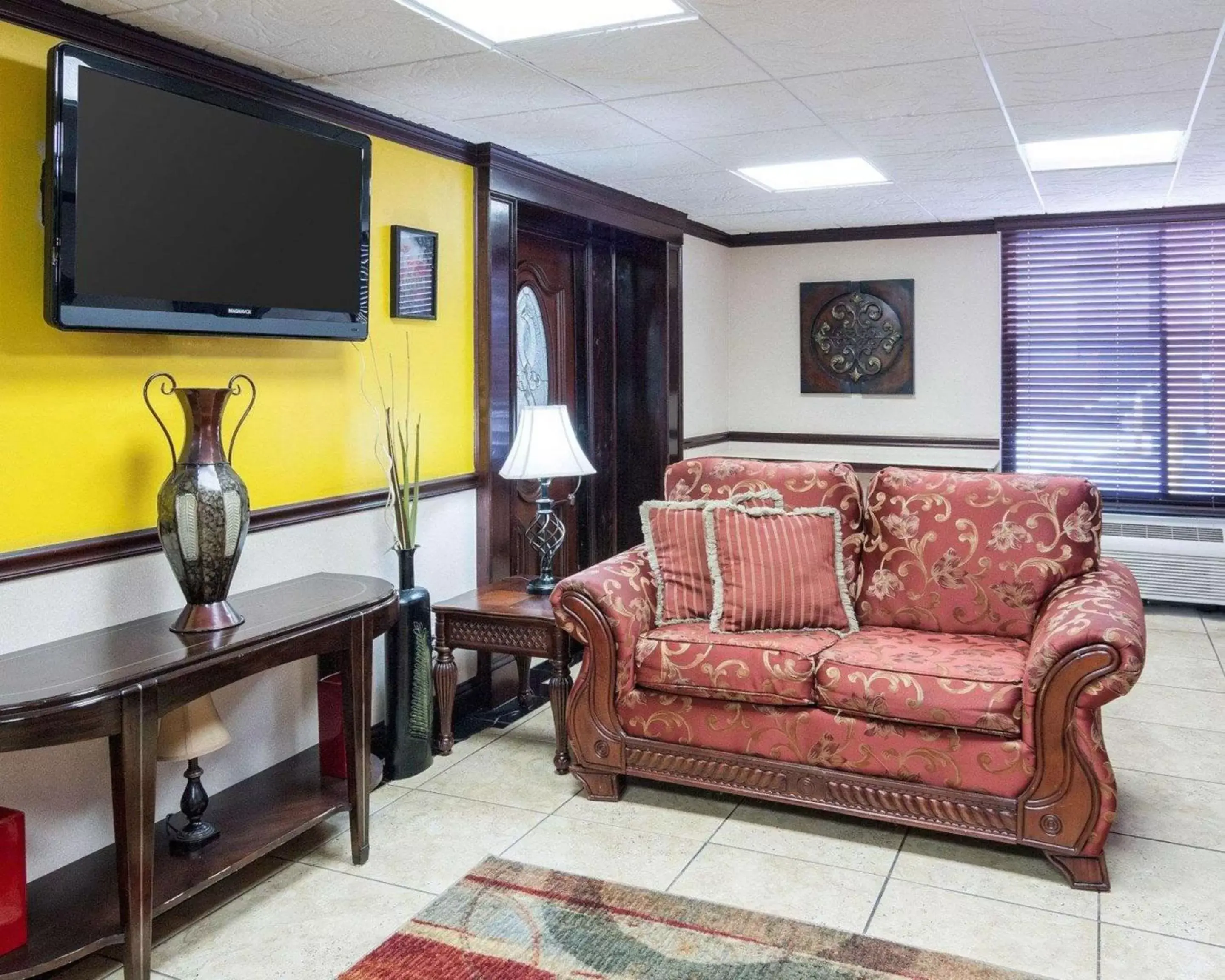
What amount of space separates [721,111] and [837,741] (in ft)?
6.66

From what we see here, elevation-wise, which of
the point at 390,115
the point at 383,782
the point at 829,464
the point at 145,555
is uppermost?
the point at 390,115

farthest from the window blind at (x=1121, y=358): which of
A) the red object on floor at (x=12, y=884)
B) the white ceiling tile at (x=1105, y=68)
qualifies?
the red object on floor at (x=12, y=884)

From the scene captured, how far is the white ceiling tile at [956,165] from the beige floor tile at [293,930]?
332 cm

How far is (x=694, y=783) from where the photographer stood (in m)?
3.22

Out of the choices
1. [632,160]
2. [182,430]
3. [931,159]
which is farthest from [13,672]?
[931,159]

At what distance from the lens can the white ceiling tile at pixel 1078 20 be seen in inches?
101

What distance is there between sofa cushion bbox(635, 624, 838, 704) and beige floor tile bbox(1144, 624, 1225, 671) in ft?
7.85

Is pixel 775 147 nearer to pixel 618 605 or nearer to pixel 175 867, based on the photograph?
pixel 618 605

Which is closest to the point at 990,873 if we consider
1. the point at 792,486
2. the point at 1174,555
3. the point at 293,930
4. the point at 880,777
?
the point at 880,777

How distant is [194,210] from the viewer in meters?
2.76

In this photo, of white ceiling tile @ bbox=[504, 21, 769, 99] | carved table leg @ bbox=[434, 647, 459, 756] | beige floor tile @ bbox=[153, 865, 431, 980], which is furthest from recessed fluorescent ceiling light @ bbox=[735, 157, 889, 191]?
beige floor tile @ bbox=[153, 865, 431, 980]

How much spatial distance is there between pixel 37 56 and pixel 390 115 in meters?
1.25

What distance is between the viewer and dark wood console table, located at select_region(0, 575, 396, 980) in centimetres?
211

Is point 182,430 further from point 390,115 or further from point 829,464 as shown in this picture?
point 829,464
